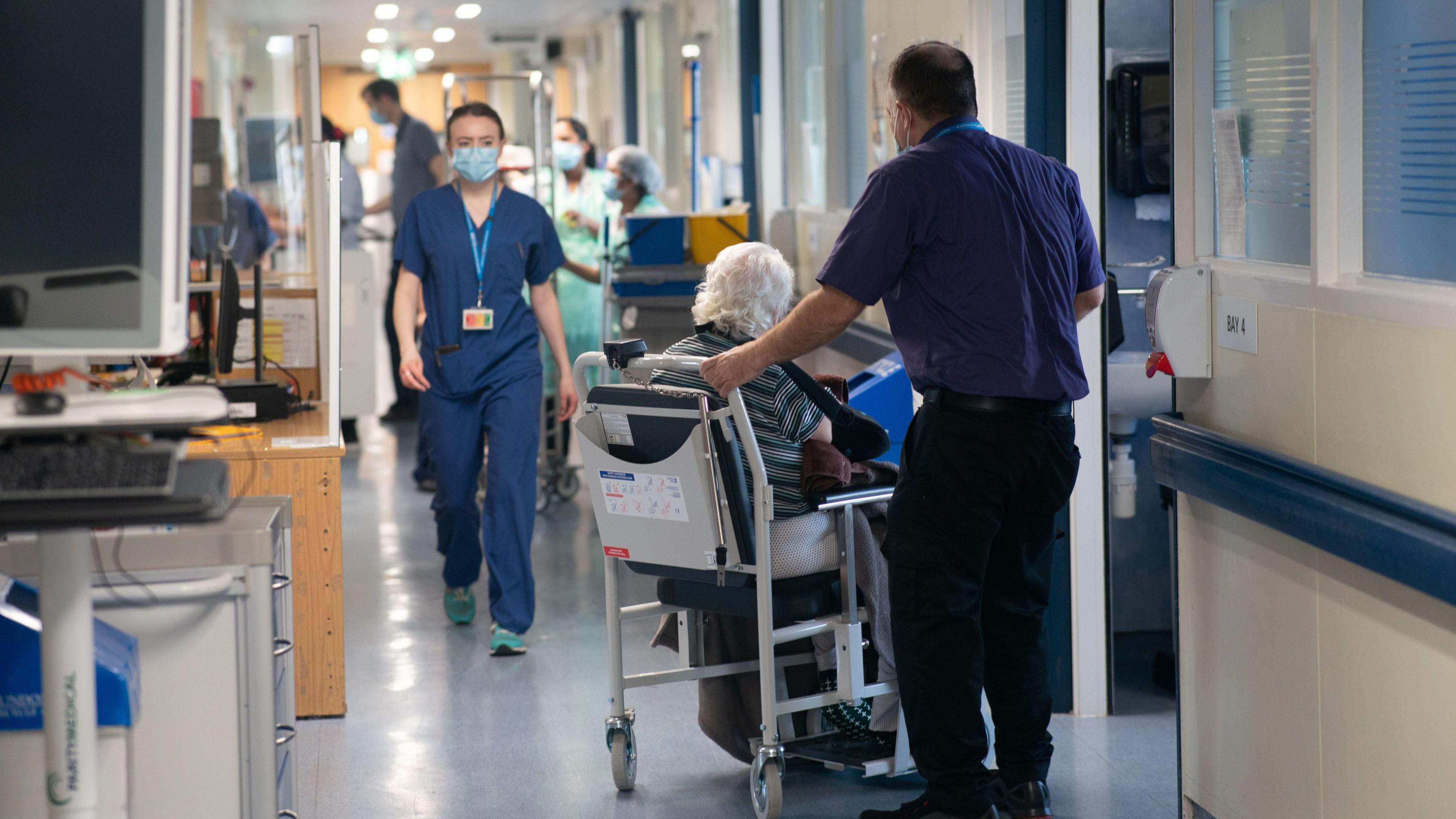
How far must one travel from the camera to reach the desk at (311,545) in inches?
143

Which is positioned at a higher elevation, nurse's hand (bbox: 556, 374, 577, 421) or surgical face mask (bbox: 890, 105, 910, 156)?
surgical face mask (bbox: 890, 105, 910, 156)

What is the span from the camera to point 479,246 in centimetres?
434

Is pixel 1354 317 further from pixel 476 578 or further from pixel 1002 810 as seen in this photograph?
pixel 476 578

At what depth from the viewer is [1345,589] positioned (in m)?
2.25

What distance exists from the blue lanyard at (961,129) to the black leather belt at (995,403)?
486 millimetres

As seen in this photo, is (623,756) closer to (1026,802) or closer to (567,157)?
(1026,802)

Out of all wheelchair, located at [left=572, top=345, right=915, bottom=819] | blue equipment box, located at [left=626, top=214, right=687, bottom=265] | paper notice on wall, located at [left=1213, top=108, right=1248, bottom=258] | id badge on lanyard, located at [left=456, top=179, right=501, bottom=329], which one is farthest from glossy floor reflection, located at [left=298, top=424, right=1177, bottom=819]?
blue equipment box, located at [left=626, top=214, right=687, bottom=265]

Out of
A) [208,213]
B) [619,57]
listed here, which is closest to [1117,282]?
[208,213]

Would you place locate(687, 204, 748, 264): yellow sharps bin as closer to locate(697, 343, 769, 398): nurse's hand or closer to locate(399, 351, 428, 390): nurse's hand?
locate(399, 351, 428, 390): nurse's hand

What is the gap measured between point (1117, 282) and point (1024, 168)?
4.43 ft

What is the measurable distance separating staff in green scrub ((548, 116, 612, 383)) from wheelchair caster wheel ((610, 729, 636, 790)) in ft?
10.7

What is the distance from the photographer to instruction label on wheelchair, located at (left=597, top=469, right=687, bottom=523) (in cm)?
295

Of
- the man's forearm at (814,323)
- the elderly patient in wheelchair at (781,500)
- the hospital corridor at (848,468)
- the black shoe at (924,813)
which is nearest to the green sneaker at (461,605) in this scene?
the hospital corridor at (848,468)

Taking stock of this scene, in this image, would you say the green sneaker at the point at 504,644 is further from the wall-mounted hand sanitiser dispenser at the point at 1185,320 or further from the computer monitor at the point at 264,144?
the computer monitor at the point at 264,144
